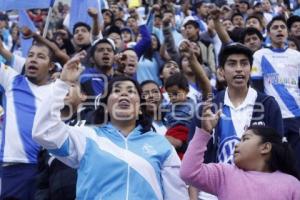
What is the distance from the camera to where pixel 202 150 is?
14.0 feet

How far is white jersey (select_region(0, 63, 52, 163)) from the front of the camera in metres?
5.79

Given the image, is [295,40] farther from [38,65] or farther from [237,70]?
[237,70]

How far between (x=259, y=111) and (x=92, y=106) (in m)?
1.50

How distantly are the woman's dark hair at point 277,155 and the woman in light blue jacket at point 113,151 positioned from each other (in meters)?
0.54

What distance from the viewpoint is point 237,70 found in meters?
4.95

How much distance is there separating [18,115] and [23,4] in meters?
2.45

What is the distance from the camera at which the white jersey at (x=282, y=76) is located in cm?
691

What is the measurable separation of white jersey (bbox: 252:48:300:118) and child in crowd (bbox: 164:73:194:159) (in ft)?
2.42

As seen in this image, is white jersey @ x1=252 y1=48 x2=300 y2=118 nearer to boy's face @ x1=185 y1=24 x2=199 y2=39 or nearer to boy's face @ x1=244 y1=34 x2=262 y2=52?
boy's face @ x1=244 y1=34 x2=262 y2=52

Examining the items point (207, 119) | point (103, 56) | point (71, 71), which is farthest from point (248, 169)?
point (103, 56)

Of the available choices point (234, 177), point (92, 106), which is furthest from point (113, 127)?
point (92, 106)

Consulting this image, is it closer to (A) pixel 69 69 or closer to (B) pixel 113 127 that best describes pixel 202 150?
(B) pixel 113 127

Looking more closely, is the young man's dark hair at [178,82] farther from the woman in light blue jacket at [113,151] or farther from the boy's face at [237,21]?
the boy's face at [237,21]

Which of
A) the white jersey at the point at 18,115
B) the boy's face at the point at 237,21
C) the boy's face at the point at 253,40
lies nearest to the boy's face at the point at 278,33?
the boy's face at the point at 253,40
